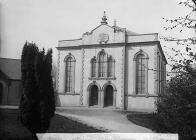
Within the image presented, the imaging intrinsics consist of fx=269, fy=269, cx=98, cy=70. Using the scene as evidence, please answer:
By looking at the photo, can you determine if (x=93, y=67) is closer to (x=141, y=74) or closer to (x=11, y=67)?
(x=141, y=74)

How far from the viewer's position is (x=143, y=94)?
3.30 meters

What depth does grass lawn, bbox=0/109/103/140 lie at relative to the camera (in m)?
Result: 2.98

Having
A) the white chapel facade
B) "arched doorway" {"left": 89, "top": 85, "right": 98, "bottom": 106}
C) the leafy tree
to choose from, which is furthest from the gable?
the leafy tree

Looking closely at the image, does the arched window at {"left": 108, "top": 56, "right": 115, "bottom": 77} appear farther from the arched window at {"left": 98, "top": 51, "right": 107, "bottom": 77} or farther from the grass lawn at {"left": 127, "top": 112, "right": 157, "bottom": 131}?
the grass lawn at {"left": 127, "top": 112, "right": 157, "bottom": 131}

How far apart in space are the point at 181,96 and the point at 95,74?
121 centimetres

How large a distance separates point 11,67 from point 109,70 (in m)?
1.23

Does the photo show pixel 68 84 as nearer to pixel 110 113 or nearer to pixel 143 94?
pixel 110 113

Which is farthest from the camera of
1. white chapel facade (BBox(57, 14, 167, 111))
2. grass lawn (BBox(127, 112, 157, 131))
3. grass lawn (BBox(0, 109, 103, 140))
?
white chapel facade (BBox(57, 14, 167, 111))

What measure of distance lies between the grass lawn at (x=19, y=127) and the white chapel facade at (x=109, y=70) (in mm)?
262

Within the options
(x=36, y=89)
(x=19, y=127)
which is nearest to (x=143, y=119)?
(x=36, y=89)

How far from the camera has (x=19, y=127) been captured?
3080 millimetres

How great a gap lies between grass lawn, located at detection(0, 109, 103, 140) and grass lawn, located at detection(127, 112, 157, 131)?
0.45 m

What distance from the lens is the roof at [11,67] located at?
314 centimetres

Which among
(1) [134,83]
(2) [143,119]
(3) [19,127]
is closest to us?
(3) [19,127]
